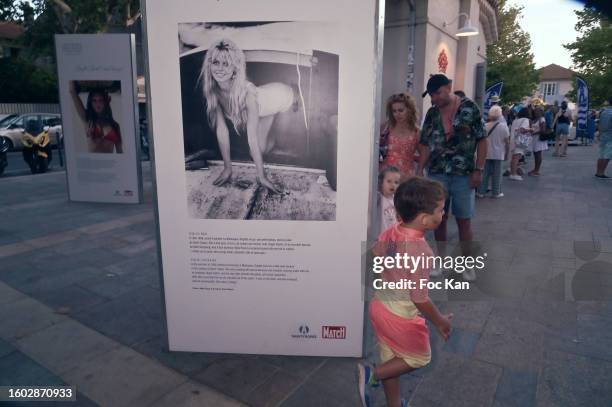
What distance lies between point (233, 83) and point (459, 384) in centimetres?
230

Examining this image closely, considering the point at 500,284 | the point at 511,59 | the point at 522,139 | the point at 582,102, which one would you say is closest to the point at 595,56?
the point at 511,59

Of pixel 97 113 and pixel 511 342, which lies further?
pixel 97 113

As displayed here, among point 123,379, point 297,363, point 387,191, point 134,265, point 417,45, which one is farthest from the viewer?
point 417,45

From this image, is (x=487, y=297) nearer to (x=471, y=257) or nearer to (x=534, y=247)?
(x=471, y=257)

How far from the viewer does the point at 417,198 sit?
210 cm

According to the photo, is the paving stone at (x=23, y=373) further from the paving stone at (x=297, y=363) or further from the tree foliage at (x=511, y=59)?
the tree foliage at (x=511, y=59)

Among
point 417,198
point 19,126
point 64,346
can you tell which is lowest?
point 64,346

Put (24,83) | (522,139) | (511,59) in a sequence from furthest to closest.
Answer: (511,59) < (24,83) < (522,139)

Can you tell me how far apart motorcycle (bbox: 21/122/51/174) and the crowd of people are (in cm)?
1101

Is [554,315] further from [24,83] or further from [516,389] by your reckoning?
[24,83]

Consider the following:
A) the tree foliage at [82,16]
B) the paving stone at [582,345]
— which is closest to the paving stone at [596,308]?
the paving stone at [582,345]

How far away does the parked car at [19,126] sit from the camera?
17078 millimetres

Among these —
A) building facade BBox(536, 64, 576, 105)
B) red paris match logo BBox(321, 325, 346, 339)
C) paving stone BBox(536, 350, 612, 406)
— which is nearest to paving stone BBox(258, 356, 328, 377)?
red paris match logo BBox(321, 325, 346, 339)

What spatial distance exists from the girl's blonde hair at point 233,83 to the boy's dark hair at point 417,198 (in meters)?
1.04
